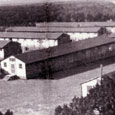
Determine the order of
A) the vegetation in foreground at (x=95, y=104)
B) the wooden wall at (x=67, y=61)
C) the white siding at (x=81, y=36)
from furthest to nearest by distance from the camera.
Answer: the white siding at (x=81, y=36)
the wooden wall at (x=67, y=61)
the vegetation in foreground at (x=95, y=104)

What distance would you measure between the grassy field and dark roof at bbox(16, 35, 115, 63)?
2095mm

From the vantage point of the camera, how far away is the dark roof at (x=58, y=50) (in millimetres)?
21266

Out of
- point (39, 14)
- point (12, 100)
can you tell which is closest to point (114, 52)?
point (12, 100)

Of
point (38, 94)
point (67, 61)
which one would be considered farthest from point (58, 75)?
point (38, 94)

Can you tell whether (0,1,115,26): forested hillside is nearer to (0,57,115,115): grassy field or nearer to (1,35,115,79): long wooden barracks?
(1,35,115,79): long wooden barracks

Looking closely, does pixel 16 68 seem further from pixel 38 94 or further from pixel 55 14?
pixel 55 14

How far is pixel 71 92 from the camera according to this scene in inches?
666

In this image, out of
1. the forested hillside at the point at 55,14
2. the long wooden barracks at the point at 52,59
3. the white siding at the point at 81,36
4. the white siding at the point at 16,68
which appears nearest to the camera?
the white siding at the point at 16,68

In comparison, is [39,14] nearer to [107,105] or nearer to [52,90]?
[52,90]

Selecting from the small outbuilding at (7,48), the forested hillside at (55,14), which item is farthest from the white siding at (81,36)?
the forested hillside at (55,14)

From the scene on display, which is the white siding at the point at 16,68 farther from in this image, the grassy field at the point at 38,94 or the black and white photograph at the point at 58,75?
the grassy field at the point at 38,94

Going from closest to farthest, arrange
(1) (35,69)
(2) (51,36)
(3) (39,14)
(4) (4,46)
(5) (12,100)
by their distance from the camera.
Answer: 1. (5) (12,100)
2. (1) (35,69)
3. (4) (4,46)
4. (2) (51,36)
5. (3) (39,14)

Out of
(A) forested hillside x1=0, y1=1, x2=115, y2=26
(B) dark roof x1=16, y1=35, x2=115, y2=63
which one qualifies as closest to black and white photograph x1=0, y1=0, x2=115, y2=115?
(B) dark roof x1=16, y1=35, x2=115, y2=63

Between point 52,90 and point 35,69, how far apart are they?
3.78 meters
